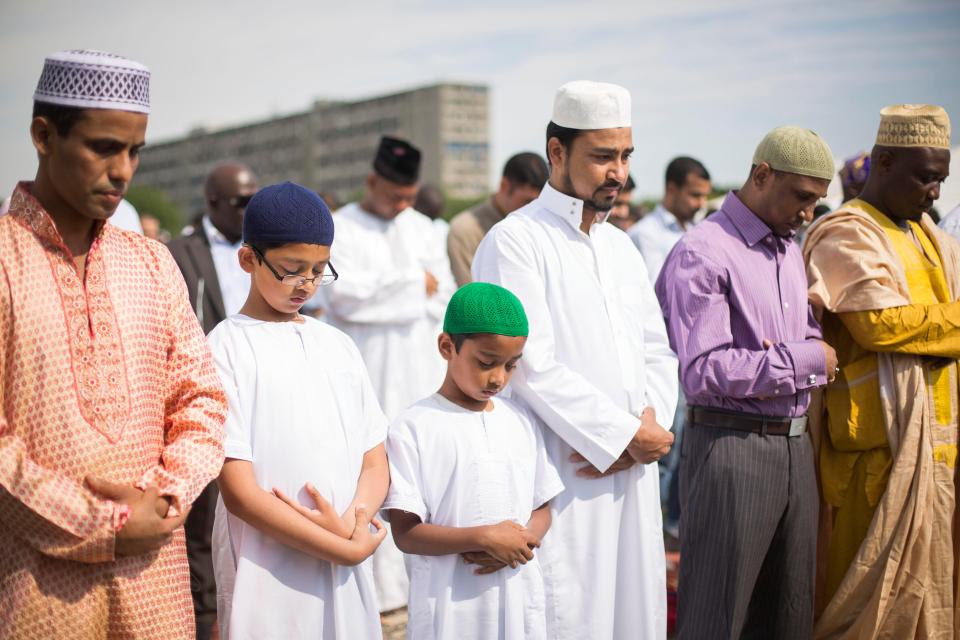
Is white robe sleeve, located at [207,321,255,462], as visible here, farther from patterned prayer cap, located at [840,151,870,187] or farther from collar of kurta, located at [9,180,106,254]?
patterned prayer cap, located at [840,151,870,187]

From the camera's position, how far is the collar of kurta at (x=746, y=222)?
392 centimetres

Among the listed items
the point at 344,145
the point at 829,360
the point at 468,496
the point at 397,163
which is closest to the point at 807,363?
the point at 829,360

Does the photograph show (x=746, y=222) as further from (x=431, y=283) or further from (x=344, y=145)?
(x=344, y=145)

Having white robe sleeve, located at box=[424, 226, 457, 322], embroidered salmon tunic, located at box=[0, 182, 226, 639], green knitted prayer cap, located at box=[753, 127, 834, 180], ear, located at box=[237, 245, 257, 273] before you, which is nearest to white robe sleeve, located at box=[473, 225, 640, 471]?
ear, located at box=[237, 245, 257, 273]

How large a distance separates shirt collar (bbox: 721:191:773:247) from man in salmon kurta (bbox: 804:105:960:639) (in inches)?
18.4

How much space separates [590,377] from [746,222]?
3.23 ft

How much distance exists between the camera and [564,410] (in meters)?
3.41

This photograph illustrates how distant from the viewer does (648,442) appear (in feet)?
11.5

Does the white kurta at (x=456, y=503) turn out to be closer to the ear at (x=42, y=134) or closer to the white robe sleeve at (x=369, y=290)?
the ear at (x=42, y=134)

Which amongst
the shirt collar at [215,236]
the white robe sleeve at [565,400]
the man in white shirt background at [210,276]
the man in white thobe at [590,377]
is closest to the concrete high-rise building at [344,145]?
the shirt collar at [215,236]

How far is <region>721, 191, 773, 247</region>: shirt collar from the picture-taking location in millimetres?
3922

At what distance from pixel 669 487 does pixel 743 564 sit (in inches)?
Result: 138

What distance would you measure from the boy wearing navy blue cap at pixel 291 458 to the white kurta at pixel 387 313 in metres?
2.58

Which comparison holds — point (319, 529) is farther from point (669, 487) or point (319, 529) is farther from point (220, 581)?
point (669, 487)
